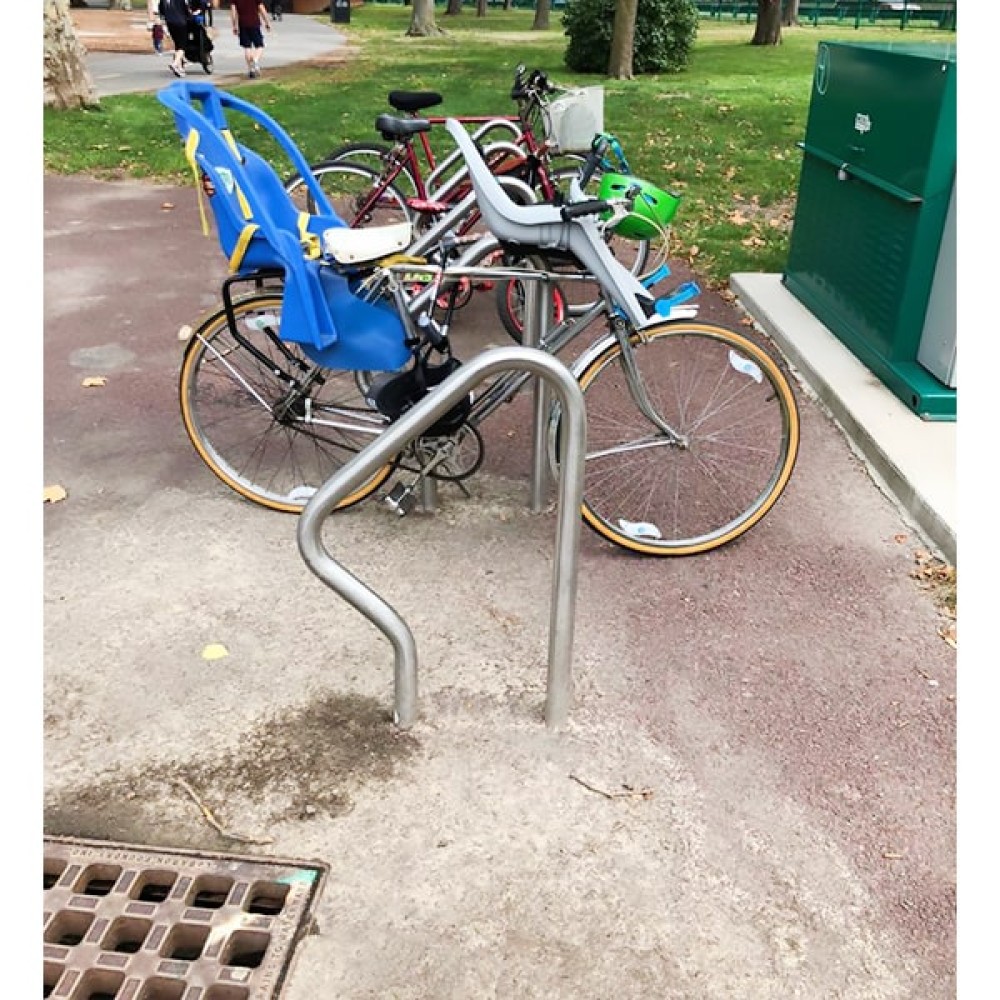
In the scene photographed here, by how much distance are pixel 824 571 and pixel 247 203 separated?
2.34m

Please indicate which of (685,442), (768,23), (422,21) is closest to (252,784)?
(685,442)

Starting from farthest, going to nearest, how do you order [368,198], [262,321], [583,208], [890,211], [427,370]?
1. [368,198]
2. [890,211]
3. [262,321]
4. [427,370]
5. [583,208]

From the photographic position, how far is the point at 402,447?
7.91 feet

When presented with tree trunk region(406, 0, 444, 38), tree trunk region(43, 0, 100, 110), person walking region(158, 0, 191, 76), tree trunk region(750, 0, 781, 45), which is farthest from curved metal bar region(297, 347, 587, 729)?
tree trunk region(406, 0, 444, 38)

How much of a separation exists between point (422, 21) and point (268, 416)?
24.5 meters

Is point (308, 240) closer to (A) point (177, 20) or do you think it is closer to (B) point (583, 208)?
(B) point (583, 208)

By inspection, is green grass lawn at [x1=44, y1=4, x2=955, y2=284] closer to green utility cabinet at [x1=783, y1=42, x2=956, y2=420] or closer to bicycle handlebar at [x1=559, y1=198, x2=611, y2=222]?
green utility cabinet at [x1=783, y1=42, x2=956, y2=420]

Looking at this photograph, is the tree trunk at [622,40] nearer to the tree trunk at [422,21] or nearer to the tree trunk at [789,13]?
the tree trunk at [422,21]

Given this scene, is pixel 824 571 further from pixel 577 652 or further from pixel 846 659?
pixel 577 652

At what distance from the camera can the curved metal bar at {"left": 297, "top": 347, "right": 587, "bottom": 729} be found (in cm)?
236

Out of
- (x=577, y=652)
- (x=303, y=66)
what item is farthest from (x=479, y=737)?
(x=303, y=66)

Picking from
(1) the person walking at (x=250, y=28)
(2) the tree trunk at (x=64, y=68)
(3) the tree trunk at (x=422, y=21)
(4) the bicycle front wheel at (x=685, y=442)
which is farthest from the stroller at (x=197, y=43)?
(4) the bicycle front wheel at (x=685, y=442)

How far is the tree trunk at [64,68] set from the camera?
11219 mm

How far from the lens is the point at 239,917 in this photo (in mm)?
2211
